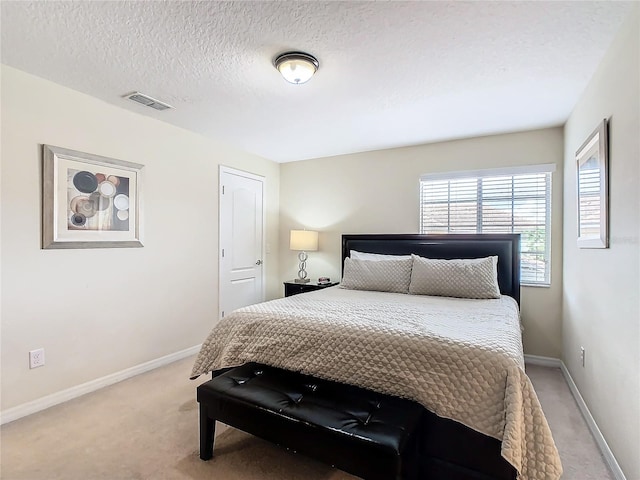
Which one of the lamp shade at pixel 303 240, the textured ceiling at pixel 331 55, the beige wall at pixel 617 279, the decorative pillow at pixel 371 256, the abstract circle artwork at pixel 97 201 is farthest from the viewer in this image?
the lamp shade at pixel 303 240

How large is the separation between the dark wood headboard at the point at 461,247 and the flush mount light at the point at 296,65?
7.57ft

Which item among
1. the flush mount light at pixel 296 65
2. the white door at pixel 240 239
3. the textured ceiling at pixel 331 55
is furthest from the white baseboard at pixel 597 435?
the white door at pixel 240 239

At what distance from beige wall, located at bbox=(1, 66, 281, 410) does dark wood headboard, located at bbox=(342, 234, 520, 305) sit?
1.94 m

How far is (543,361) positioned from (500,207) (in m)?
1.60

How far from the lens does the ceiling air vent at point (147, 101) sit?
8.86 feet

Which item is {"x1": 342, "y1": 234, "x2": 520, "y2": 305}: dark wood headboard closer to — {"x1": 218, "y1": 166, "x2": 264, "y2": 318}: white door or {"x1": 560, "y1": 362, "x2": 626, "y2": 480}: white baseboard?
{"x1": 560, "y1": 362, "x2": 626, "y2": 480}: white baseboard

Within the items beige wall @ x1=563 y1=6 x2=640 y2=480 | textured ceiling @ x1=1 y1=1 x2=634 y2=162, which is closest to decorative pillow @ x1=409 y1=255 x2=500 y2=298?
beige wall @ x1=563 y1=6 x2=640 y2=480

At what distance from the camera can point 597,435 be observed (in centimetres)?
208

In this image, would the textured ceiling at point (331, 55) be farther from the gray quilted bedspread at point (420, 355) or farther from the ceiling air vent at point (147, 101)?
the gray quilted bedspread at point (420, 355)

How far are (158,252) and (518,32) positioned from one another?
3.24m

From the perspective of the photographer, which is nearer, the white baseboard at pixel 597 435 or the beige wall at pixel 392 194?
the white baseboard at pixel 597 435

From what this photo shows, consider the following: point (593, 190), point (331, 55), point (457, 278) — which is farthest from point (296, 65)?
point (457, 278)

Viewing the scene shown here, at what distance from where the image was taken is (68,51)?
2090mm

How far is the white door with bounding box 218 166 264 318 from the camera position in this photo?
160 inches
